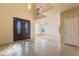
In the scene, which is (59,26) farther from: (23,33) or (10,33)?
(10,33)

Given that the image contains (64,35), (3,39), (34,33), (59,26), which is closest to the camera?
(3,39)

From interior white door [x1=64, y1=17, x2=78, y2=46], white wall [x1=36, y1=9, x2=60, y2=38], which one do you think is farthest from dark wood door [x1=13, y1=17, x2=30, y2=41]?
interior white door [x1=64, y1=17, x2=78, y2=46]

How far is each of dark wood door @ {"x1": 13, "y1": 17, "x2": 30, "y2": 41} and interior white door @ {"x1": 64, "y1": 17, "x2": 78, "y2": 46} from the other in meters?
1.45

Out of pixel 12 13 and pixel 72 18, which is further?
pixel 72 18

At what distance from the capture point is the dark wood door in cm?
364

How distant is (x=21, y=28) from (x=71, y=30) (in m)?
1.84

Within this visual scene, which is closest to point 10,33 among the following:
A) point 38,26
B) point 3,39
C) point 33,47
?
point 3,39

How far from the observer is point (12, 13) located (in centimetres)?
371

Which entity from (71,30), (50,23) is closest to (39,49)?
(50,23)

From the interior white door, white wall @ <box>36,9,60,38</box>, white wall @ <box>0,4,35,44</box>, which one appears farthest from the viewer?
the interior white door

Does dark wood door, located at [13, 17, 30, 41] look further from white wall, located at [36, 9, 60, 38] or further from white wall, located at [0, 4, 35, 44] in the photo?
white wall, located at [36, 9, 60, 38]

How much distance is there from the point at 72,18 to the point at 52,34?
125 cm

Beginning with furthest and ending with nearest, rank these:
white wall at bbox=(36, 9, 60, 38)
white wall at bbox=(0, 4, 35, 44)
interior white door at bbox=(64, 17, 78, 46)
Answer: interior white door at bbox=(64, 17, 78, 46)
white wall at bbox=(36, 9, 60, 38)
white wall at bbox=(0, 4, 35, 44)

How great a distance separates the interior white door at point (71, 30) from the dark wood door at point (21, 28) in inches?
57.2
